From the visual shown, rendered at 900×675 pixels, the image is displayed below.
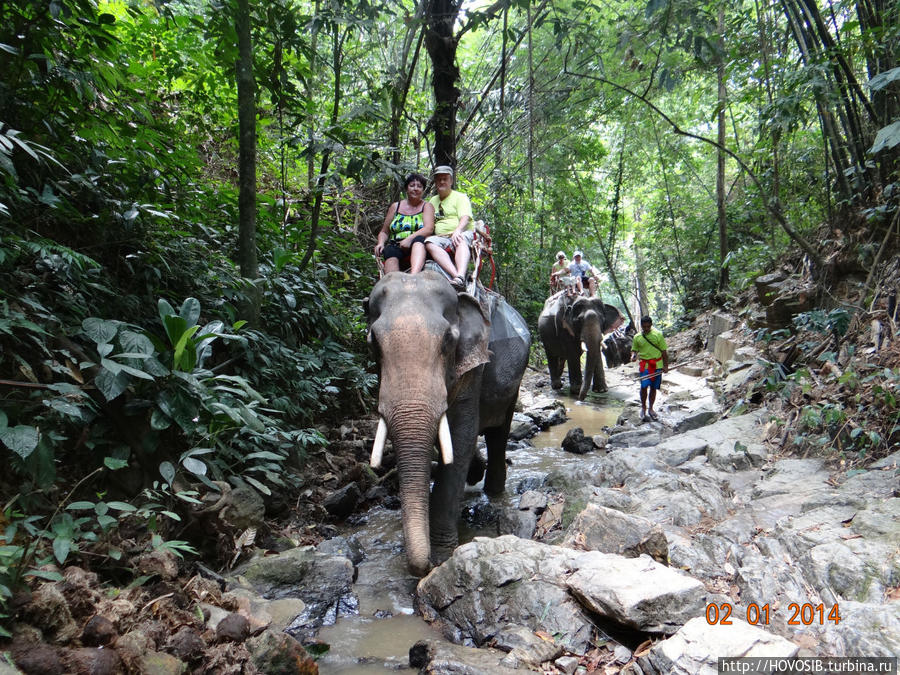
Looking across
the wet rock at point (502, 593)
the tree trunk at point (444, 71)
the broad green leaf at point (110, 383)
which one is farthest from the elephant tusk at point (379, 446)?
the tree trunk at point (444, 71)

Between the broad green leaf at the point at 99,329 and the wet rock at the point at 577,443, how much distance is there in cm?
625

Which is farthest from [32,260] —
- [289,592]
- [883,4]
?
[883,4]

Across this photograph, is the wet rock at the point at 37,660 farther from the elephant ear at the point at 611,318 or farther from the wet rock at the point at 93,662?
the elephant ear at the point at 611,318

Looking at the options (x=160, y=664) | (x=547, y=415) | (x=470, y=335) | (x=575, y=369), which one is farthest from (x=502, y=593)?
(x=575, y=369)

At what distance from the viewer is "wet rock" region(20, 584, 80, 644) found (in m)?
2.12

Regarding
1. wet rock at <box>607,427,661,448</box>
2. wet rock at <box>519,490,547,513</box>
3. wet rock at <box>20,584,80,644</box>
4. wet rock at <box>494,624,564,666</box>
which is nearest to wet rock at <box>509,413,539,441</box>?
wet rock at <box>607,427,661,448</box>

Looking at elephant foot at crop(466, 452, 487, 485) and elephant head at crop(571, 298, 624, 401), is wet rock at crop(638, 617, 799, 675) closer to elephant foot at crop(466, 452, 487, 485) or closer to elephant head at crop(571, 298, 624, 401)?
elephant foot at crop(466, 452, 487, 485)

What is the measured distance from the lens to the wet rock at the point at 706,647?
2.30 meters

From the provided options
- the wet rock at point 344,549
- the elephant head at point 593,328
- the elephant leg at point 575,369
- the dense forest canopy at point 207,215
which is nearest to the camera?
the dense forest canopy at point 207,215

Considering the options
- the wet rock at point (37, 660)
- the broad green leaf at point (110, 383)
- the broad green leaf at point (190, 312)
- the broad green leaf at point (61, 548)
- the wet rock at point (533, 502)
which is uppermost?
the broad green leaf at point (190, 312)

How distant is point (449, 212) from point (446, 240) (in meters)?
0.70

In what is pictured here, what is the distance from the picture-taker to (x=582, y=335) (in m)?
12.0

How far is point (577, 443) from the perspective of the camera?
25.9 feet

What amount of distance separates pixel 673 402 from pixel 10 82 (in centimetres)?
1032
